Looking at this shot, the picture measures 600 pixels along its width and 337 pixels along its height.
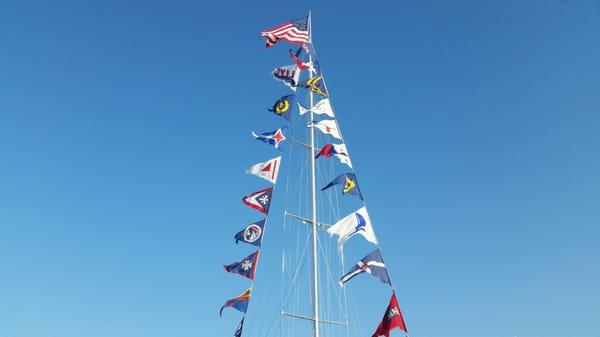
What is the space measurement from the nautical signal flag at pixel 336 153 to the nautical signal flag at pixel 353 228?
3.80 meters

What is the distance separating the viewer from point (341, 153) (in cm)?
3156

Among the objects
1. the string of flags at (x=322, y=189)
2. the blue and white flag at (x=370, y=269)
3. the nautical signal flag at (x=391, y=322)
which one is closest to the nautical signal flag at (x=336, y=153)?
the string of flags at (x=322, y=189)

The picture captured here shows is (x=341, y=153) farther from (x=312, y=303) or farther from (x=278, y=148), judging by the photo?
(x=312, y=303)

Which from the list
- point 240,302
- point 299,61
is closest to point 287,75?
point 299,61

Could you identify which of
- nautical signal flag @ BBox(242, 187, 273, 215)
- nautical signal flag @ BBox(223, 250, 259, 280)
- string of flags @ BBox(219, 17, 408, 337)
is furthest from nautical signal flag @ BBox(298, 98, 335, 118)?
nautical signal flag @ BBox(223, 250, 259, 280)

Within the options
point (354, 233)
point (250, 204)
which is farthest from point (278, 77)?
point (354, 233)

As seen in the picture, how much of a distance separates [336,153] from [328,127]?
2.68 metres

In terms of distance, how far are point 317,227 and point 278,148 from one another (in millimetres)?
5748

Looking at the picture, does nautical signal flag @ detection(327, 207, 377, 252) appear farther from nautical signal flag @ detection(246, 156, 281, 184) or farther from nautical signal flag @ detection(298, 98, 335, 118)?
nautical signal flag @ detection(298, 98, 335, 118)

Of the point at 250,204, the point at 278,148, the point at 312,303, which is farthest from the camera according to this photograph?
the point at 278,148

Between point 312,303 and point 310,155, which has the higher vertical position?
point 310,155

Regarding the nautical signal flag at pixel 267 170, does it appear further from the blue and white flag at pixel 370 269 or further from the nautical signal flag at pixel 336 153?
the blue and white flag at pixel 370 269

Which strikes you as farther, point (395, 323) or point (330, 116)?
point (330, 116)

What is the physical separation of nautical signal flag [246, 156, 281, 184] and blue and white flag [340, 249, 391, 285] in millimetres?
7780
